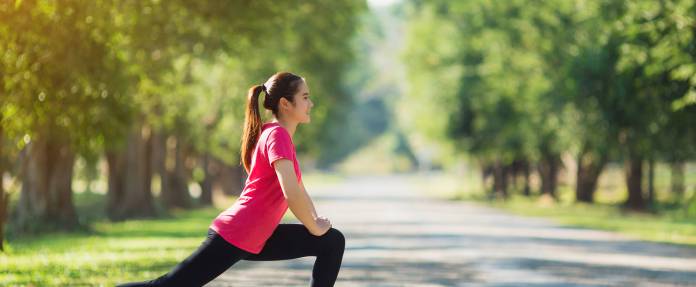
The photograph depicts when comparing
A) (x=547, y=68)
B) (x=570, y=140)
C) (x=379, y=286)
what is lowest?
(x=379, y=286)

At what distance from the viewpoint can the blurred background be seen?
625 inches

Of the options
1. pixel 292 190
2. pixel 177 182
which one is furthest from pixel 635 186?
pixel 292 190

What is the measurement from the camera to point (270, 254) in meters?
6.42

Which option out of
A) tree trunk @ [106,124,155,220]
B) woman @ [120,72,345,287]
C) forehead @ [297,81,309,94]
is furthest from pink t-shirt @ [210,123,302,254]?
tree trunk @ [106,124,155,220]

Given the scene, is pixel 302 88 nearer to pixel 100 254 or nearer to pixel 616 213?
pixel 100 254

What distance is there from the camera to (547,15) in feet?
128

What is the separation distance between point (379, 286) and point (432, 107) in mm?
41169

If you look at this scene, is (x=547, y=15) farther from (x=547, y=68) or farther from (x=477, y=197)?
(x=477, y=197)

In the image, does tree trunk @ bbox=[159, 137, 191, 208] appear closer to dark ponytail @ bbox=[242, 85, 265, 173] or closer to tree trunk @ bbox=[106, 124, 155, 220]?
tree trunk @ bbox=[106, 124, 155, 220]

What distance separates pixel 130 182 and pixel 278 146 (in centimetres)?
2744

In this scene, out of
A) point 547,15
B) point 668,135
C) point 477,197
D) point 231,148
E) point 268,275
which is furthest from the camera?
point 477,197

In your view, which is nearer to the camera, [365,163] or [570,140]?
[570,140]

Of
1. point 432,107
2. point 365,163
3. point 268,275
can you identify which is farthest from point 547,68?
point 365,163

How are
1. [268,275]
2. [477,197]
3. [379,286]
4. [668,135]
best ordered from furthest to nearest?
[477,197] → [668,135] → [268,275] → [379,286]
